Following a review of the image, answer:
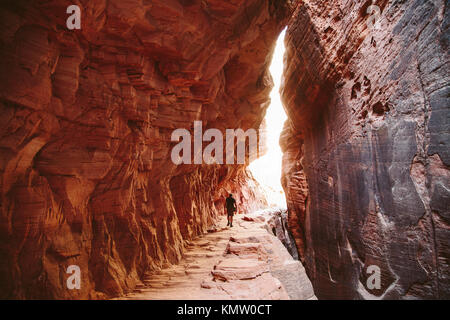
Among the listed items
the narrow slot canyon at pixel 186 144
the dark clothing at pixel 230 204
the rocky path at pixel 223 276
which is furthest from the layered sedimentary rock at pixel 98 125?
the dark clothing at pixel 230 204

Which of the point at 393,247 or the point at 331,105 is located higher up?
the point at 331,105

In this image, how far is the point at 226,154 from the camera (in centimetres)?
1641

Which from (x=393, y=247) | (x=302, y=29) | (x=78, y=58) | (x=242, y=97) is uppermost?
(x=302, y=29)

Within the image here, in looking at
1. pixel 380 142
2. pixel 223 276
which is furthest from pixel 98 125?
pixel 380 142

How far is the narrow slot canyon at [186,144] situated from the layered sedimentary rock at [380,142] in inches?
1.3

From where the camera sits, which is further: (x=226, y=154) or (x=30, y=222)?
(x=226, y=154)

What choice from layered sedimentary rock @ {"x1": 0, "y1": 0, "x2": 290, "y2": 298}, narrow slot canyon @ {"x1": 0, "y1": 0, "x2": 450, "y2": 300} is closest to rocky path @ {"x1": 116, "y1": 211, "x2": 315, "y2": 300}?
narrow slot canyon @ {"x1": 0, "y1": 0, "x2": 450, "y2": 300}

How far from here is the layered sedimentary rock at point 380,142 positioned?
172 inches

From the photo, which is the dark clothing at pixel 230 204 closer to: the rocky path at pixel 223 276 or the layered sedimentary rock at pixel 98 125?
the rocky path at pixel 223 276

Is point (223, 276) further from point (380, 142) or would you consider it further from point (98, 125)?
point (380, 142)
